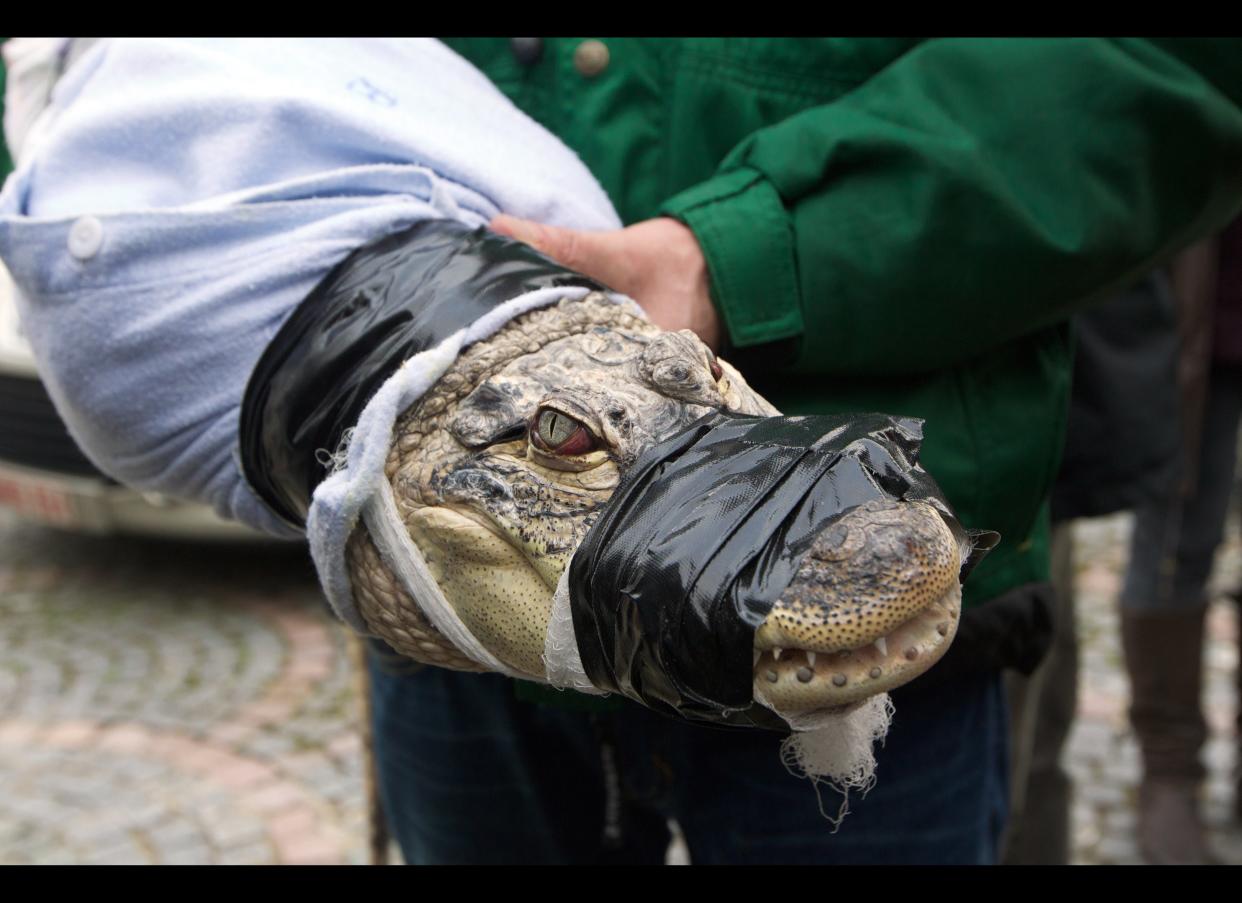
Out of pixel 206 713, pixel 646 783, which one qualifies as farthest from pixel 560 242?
pixel 206 713

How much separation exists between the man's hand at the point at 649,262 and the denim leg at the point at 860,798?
61 cm

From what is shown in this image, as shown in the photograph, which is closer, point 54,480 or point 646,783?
point 646,783

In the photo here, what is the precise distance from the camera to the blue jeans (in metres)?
1.71

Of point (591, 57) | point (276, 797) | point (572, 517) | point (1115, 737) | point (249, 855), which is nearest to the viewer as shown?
point (572, 517)

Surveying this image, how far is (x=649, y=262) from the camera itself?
4.70 ft

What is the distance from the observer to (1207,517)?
3.49 m

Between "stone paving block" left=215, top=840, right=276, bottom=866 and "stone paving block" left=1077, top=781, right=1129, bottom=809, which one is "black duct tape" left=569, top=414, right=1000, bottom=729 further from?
"stone paving block" left=1077, top=781, right=1129, bottom=809

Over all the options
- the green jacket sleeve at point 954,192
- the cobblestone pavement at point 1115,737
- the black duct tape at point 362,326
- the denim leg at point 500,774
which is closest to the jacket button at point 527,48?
the green jacket sleeve at point 954,192

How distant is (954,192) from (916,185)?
46 millimetres

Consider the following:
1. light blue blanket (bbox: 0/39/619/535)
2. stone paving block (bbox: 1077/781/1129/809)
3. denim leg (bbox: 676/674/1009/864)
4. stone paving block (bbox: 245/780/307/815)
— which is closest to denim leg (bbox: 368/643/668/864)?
denim leg (bbox: 676/674/1009/864)

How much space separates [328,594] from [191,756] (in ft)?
9.89

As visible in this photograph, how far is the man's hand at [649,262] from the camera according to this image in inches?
54.5

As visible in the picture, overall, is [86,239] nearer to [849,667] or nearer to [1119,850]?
[849,667]

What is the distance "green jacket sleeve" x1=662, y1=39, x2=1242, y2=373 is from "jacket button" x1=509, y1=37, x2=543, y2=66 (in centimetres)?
33
